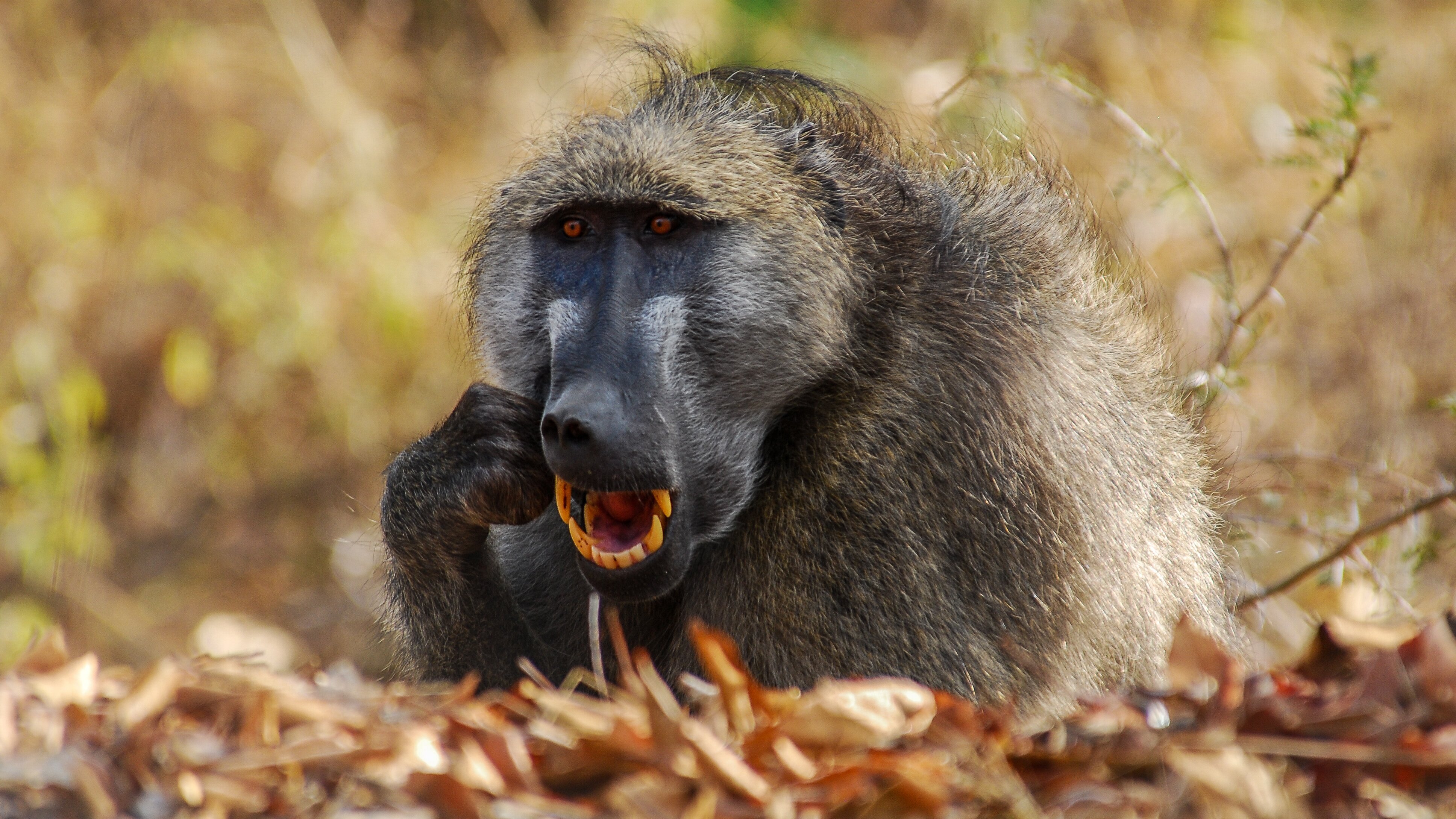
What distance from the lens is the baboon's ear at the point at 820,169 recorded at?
2668mm

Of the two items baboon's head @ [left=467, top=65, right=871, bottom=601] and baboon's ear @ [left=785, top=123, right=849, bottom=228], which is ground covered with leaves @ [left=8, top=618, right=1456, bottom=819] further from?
baboon's ear @ [left=785, top=123, right=849, bottom=228]

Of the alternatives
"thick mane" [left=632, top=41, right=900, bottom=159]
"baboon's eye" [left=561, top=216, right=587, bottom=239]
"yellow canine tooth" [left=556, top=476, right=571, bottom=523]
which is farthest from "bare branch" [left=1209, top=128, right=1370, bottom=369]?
"yellow canine tooth" [left=556, top=476, right=571, bottom=523]

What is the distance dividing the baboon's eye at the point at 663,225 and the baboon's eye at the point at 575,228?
0.51ft

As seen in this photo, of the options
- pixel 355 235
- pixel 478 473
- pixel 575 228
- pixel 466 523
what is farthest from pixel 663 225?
pixel 355 235

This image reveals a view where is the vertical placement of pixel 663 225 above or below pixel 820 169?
below

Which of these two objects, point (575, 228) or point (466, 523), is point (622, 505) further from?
point (575, 228)

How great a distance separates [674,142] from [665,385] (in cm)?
59

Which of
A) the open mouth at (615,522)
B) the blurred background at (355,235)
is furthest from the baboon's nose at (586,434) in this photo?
the blurred background at (355,235)

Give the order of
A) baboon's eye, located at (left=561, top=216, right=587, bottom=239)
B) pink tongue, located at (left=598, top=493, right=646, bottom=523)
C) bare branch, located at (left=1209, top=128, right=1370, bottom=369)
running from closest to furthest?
pink tongue, located at (left=598, top=493, right=646, bottom=523)
baboon's eye, located at (left=561, top=216, right=587, bottom=239)
bare branch, located at (left=1209, top=128, right=1370, bottom=369)

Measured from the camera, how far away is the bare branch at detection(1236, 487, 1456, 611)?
112 inches

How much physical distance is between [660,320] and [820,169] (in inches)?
22.3

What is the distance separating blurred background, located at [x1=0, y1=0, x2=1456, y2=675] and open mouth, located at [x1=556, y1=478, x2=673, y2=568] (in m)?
2.93

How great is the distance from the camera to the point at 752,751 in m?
1.59

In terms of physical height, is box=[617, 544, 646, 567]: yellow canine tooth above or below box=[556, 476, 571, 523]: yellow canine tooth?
below
